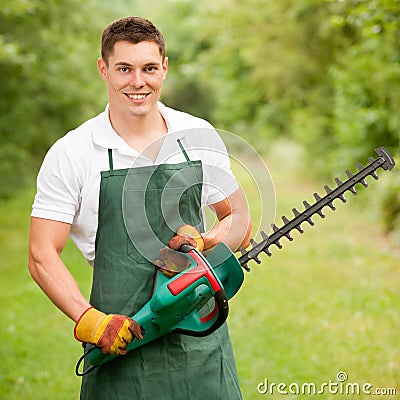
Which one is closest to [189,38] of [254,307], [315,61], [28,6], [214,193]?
[315,61]

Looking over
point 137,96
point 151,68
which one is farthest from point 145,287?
Result: point 151,68

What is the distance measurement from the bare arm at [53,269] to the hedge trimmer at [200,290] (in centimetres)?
22

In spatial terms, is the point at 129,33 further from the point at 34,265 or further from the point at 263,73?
the point at 263,73

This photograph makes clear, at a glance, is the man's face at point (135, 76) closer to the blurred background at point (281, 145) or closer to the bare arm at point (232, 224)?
the bare arm at point (232, 224)

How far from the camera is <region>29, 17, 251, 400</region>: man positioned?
2.73 m

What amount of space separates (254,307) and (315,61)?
32.1ft

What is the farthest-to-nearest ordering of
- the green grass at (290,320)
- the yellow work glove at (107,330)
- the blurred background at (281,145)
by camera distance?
the blurred background at (281,145) → the green grass at (290,320) → the yellow work glove at (107,330)

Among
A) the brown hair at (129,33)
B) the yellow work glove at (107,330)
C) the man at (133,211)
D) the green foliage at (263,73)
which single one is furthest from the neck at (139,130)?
the green foliage at (263,73)

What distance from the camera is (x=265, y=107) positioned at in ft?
77.4

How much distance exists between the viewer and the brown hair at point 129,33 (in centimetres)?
279

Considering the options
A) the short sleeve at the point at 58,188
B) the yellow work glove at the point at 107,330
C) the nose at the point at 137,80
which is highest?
the nose at the point at 137,80

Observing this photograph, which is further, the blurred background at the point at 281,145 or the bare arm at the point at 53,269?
the blurred background at the point at 281,145

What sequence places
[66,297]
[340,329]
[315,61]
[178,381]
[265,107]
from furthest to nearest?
[265,107]
[315,61]
[340,329]
[178,381]
[66,297]

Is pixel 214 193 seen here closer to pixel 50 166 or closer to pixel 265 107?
pixel 50 166
